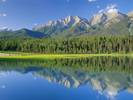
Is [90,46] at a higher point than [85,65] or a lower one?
higher

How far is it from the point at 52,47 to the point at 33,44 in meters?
15.2

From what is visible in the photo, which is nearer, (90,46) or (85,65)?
(85,65)

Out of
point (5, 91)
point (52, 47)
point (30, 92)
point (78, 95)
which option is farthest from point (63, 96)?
point (52, 47)

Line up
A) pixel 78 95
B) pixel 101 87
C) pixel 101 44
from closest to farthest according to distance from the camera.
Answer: pixel 78 95 < pixel 101 87 < pixel 101 44

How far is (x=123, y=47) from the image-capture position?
7520 inches

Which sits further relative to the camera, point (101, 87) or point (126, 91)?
point (101, 87)

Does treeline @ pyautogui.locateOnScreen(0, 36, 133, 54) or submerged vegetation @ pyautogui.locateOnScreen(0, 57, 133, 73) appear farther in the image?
treeline @ pyautogui.locateOnScreen(0, 36, 133, 54)

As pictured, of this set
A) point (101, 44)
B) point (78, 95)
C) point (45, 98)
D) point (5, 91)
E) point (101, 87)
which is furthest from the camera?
point (101, 44)

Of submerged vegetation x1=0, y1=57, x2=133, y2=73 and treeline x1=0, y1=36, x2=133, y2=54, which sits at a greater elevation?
treeline x1=0, y1=36, x2=133, y2=54

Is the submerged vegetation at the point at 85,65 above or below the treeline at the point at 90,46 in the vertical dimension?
below

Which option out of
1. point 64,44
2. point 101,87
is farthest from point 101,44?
point 101,87

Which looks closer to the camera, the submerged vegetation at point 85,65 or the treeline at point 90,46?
the submerged vegetation at point 85,65

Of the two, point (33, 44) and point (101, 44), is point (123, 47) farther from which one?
point (33, 44)

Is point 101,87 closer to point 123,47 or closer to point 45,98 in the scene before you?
point 45,98
